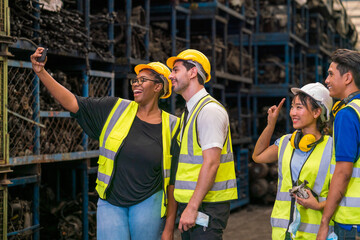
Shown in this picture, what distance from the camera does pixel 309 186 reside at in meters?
4.11

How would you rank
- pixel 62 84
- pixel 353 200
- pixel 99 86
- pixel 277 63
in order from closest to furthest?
pixel 353 200, pixel 62 84, pixel 99 86, pixel 277 63

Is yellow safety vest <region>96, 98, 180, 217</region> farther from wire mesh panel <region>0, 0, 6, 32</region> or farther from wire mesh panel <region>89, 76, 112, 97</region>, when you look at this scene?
wire mesh panel <region>89, 76, 112, 97</region>

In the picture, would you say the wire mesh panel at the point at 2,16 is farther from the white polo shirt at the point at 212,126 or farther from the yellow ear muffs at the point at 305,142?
the yellow ear muffs at the point at 305,142

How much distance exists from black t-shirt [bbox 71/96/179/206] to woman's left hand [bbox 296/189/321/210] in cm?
107

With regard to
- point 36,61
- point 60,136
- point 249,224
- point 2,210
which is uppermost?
point 36,61

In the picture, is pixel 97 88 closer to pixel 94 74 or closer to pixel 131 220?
pixel 94 74

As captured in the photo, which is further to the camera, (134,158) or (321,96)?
(134,158)

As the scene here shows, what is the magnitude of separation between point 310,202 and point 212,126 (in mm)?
859

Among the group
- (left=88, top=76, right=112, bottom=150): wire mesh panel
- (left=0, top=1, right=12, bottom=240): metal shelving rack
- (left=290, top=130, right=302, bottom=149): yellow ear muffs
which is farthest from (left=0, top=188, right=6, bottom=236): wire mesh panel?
(left=290, top=130, right=302, bottom=149): yellow ear muffs

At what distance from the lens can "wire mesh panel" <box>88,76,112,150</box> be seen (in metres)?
8.86

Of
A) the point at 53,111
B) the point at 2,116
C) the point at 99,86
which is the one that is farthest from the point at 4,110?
the point at 99,86

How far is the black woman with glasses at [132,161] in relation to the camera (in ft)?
15.3

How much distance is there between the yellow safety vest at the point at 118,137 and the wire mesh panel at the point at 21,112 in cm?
255

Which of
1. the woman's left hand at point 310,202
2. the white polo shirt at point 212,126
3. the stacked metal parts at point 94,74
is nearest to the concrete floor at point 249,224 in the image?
the stacked metal parts at point 94,74
